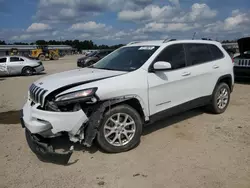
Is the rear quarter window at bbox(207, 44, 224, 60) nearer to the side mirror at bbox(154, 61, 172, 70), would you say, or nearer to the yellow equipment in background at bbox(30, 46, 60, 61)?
the side mirror at bbox(154, 61, 172, 70)

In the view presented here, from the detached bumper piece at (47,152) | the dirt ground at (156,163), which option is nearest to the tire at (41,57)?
the dirt ground at (156,163)

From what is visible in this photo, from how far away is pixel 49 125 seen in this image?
10.8 feet

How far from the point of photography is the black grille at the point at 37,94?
3482 mm

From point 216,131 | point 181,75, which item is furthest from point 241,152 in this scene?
point 181,75

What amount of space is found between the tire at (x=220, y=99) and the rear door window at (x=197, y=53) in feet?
2.42

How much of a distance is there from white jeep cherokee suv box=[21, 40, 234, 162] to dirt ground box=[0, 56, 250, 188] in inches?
11.7

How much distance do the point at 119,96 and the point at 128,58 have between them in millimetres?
1171

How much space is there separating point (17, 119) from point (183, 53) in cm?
426

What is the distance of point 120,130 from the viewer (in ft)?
12.2

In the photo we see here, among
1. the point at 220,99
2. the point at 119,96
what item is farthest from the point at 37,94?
the point at 220,99

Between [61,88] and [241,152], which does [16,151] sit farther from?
[241,152]

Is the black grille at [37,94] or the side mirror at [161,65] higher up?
the side mirror at [161,65]

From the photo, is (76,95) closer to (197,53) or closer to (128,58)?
(128,58)

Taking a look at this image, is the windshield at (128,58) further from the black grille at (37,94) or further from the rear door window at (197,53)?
the black grille at (37,94)
